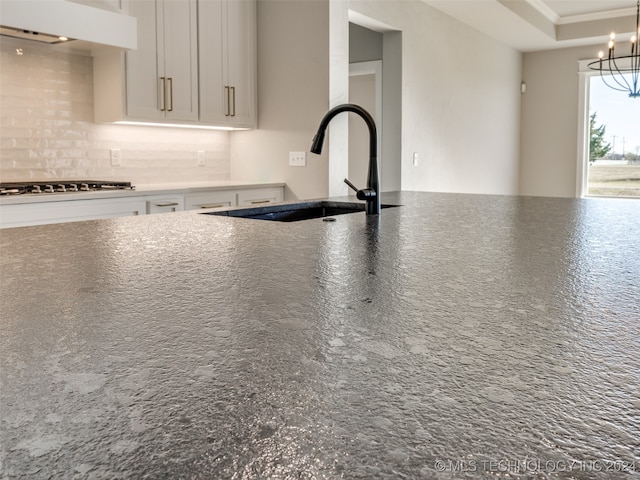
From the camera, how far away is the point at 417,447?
38 cm

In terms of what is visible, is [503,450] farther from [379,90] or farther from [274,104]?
[379,90]

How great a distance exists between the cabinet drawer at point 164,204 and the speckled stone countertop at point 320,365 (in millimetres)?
2371

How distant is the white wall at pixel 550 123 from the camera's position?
7.41 metres

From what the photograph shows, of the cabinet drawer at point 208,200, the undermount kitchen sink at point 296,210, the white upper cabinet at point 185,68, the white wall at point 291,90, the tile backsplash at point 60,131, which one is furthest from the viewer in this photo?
the white wall at point 291,90

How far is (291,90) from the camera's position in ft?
14.1

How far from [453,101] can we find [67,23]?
3.89 metres

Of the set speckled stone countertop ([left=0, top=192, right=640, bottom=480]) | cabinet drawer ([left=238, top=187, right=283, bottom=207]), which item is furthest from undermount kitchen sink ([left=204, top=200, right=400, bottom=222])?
Answer: cabinet drawer ([left=238, top=187, right=283, bottom=207])

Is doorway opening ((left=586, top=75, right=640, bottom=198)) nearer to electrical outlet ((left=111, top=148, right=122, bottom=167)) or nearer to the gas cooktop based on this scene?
electrical outlet ((left=111, top=148, right=122, bottom=167))

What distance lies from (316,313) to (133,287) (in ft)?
0.98

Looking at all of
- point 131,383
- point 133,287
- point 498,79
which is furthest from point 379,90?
point 131,383

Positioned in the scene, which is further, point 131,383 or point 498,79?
point 498,79

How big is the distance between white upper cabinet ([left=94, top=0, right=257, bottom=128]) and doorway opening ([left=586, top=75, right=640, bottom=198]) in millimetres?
4959

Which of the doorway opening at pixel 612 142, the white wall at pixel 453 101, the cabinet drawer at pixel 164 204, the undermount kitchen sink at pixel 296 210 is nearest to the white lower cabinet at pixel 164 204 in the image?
the cabinet drawer at pixel 164 204

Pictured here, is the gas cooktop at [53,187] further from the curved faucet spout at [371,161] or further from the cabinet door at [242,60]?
the curved faucet spout at [371,161]
